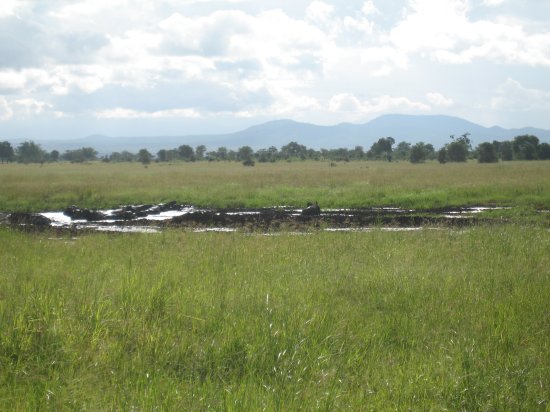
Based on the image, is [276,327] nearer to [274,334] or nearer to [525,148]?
[274,334]

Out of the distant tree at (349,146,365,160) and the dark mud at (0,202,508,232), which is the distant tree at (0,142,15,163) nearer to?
the distant tree at (349,146,365,160)

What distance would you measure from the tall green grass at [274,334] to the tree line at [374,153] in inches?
2931

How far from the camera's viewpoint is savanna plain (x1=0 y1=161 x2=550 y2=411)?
567 cm

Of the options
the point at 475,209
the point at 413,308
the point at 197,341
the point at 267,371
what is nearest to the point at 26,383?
the point at 197,341

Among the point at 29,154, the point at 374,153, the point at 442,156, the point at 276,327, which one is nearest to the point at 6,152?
the point at 29,154

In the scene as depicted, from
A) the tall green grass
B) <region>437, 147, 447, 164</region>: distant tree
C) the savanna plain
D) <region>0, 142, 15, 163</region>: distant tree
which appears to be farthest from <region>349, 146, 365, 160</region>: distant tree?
the tall green grass

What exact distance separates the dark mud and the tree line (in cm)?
5885

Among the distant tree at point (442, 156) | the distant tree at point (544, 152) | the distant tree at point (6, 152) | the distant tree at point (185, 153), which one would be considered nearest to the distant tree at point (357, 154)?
the distant tree at point (442, 156)

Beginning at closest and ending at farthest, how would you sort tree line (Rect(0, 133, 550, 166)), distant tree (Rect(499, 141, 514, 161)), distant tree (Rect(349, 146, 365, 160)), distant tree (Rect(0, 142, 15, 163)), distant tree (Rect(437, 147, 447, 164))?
distant tree (Rect(437, 147, 447, 164))
tree line (Rect(0, 133, 550, 166))
distant tree (Rect(499, 141, 514, 161))
distant tree (Rect(349, 146, 365, 160))
distant tree (Rect(0, 142, 15, 163))

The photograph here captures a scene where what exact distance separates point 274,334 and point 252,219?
51.7ft

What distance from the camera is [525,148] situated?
319 feet

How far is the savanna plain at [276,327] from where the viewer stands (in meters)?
5.67

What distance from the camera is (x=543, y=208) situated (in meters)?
25.8

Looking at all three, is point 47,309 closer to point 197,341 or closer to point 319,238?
point 197,341
